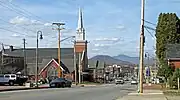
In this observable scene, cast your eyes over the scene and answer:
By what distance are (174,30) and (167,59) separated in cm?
775

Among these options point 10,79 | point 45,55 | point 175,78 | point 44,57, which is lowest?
point 10,79

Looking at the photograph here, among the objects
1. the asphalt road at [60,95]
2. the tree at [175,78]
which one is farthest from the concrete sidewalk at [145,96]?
the tree at [175,78]

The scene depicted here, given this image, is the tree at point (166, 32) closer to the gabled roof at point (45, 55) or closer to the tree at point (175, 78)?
the tree at point (175, 78)

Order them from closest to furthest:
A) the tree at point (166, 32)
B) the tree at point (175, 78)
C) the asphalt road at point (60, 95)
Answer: the asphalt road at point (60, 95) → the tree at point (175, 78) → the tree at point (166, 32)

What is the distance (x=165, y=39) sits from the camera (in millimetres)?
71312

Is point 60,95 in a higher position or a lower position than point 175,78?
lower

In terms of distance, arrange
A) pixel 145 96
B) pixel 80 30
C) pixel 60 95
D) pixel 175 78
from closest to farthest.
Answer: pixel 145 96 → pixel 60 95 → pixel 175 78 → pixel 80 30

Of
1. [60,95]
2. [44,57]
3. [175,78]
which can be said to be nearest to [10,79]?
[175,78]

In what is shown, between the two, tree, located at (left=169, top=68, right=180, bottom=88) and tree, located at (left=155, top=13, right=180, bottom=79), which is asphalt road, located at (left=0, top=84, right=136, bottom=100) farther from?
tree, located at (left=155, top=13, right=180, bottom=79)

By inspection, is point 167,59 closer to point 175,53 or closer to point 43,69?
point 175,53

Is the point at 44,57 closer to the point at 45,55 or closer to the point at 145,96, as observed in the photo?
the point at 45,55

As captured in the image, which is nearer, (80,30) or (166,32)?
(166,32)

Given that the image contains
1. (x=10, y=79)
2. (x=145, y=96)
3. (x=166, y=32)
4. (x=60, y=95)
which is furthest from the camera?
(x=166, y=32)

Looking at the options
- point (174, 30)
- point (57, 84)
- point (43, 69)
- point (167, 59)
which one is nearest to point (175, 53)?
point (167, 59)
